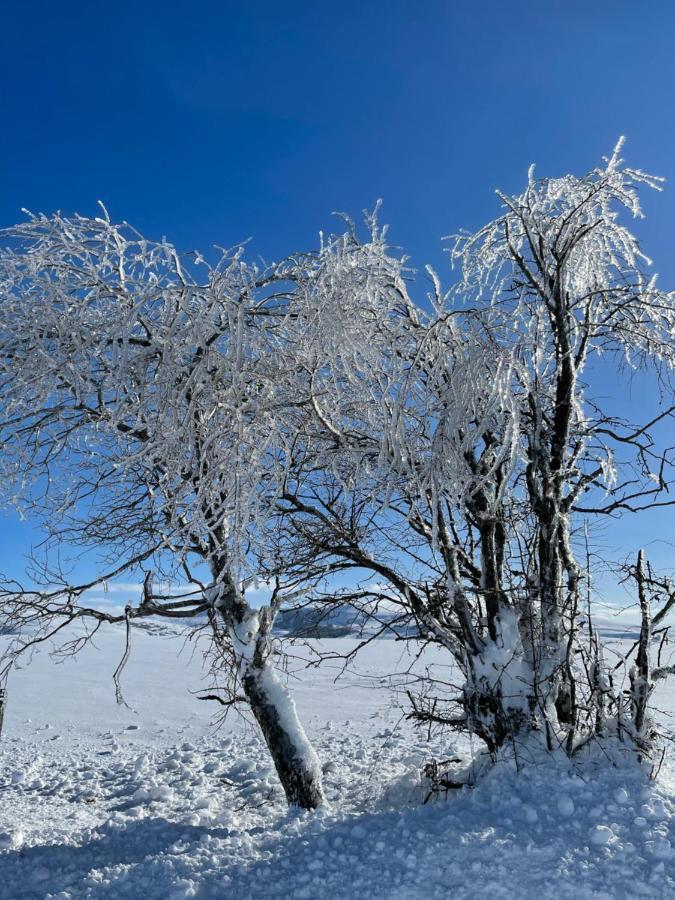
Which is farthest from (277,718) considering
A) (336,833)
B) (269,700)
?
(336,833)

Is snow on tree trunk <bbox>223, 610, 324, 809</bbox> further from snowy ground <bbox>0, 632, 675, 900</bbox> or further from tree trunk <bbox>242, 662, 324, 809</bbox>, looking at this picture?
snowy ground <bbox>0, 632, 675, 900</bbox>

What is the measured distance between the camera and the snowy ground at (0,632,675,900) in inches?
168

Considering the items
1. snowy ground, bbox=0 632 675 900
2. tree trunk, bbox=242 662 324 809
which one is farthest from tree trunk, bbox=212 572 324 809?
snowy ground, bbox=0 632 675 900

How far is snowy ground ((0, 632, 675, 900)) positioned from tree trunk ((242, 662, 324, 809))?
0.93ft

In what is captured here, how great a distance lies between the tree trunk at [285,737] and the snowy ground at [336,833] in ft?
0.93

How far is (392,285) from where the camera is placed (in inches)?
248

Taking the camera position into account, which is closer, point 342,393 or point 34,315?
point 34,315

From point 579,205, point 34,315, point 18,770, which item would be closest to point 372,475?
point 34,315

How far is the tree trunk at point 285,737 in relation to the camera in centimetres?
627

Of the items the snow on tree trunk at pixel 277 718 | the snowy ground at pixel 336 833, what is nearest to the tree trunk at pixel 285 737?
the snow on tree trunk at pixel 277 718

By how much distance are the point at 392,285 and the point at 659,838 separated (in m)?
4.78

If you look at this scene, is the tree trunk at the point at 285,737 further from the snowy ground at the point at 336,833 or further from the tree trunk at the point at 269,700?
the snowy ground at the point at 336,833

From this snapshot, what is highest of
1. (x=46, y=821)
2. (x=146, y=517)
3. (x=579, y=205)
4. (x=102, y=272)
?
(x=579, y=205)

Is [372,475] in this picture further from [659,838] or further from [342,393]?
[659,838]
